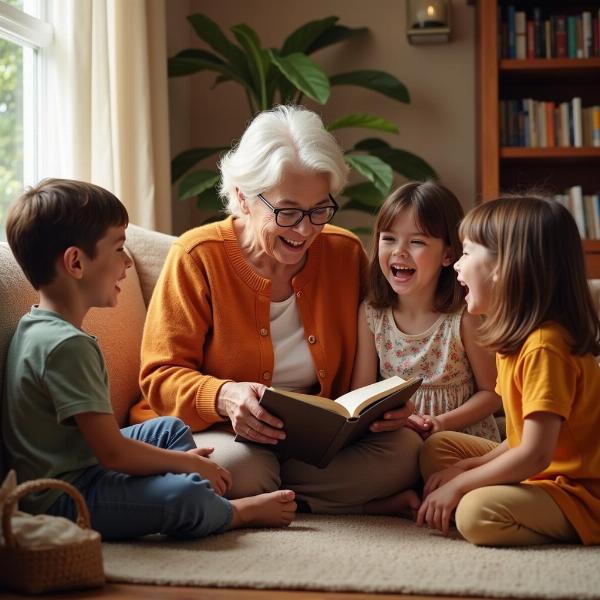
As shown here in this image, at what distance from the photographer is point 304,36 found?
3814 millimetres

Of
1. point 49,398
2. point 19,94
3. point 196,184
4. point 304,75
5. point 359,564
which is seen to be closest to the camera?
point 359,564

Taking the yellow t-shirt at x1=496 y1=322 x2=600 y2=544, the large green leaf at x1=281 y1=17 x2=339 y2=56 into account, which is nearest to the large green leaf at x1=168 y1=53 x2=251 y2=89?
the large green leaf at x1=281 y1=17 x2=339 y2=56

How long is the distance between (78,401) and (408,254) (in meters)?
0.91

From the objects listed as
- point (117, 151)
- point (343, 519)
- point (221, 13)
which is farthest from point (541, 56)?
point (343, 519)

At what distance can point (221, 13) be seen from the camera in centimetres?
430

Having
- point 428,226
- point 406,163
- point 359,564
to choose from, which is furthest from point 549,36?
point 359,564

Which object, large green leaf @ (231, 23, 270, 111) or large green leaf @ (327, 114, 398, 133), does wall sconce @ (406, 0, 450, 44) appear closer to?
large green leaf @ (327, 114, 398, 133)

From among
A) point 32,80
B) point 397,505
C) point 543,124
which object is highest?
point 32,80

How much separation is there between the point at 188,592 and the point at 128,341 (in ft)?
3.29

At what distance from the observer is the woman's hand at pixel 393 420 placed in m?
2.05

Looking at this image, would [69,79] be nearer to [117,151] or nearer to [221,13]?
[117,151]

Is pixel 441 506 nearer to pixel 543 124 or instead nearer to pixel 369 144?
pixel 369 144

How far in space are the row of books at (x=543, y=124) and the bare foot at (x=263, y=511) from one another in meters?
2.42

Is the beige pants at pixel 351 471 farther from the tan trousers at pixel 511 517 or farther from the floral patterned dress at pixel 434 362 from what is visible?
the tan trousers at pixel 511 517
